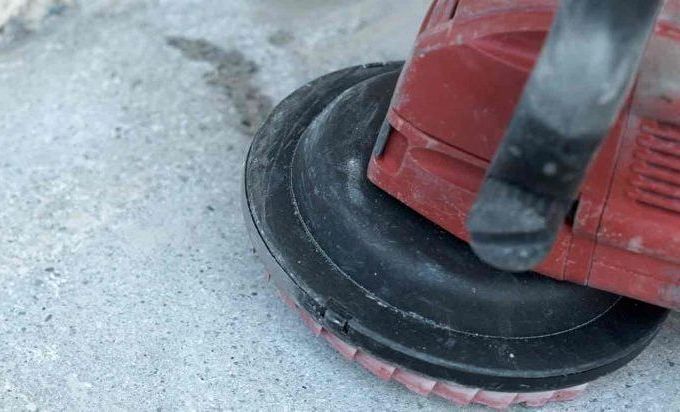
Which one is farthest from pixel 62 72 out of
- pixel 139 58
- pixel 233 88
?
pixel 233 88

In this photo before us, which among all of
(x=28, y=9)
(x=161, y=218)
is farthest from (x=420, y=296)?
(x=28, y=9)

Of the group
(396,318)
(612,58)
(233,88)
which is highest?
(612,58)

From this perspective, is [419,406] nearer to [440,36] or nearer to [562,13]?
[440,36]

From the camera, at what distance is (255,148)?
1327mm

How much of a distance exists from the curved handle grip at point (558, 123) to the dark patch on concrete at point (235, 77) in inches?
35.7

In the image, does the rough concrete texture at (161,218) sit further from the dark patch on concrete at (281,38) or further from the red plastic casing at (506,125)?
the red plastic casing at (506,125)

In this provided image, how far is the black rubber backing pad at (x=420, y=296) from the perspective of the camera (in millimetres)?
1078

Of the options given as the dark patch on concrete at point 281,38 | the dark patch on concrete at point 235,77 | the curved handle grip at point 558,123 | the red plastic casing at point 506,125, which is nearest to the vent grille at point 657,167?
the red plastic casing at point 506,125

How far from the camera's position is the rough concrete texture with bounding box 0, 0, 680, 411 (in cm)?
122

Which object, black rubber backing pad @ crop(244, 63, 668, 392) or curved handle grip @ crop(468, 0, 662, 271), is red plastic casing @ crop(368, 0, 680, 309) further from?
curved handle grip @ crop(468, 0, 662, 271)

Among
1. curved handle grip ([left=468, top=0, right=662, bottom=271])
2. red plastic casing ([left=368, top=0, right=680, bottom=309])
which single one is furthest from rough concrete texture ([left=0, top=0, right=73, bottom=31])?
curved handle grip ([left=468, top=0, right=662, bottom=271])

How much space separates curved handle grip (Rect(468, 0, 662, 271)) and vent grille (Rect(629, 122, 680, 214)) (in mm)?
178

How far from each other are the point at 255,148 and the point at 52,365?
435 millimetres

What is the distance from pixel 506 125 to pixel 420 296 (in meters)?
0.26
